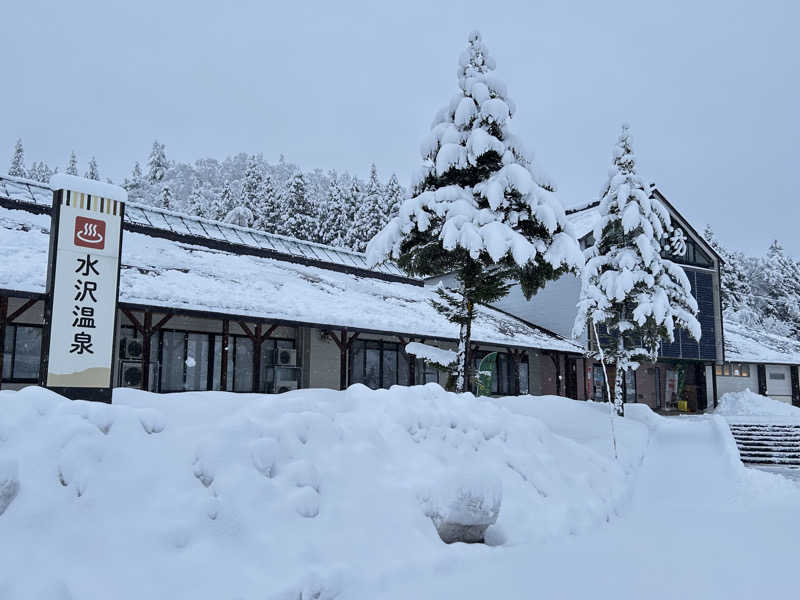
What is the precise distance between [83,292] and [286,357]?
13044 millimetres

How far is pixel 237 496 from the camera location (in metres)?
4.70

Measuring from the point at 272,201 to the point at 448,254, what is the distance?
4124 centimetres

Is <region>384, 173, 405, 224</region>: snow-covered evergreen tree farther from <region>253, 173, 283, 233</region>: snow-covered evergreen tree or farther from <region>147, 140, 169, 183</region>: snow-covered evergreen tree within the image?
<region>147, 140, 169, 183</region>: snow-covered evergreen tree

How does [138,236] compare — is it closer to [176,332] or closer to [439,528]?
[176,332]

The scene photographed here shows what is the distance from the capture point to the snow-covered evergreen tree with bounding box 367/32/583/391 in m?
12.6

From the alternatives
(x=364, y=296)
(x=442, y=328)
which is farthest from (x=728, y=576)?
(x=364, y=296)

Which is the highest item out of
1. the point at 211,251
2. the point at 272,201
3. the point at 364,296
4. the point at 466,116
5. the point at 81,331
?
the point at 272,201

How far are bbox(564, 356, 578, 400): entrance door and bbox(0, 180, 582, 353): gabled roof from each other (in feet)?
16.3

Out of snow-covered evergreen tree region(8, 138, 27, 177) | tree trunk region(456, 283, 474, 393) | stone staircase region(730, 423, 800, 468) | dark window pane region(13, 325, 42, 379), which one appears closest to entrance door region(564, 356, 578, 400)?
stone staircase region(730, 423, 800, 468)

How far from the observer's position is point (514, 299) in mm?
32594

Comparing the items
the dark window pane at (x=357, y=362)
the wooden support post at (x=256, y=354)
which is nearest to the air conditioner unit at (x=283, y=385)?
the wooden support post at (x=256, y=354)

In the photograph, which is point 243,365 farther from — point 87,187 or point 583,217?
point 583,217

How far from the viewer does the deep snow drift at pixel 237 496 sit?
3863mm

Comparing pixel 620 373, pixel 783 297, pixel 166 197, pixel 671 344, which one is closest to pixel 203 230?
pixel 620 373
